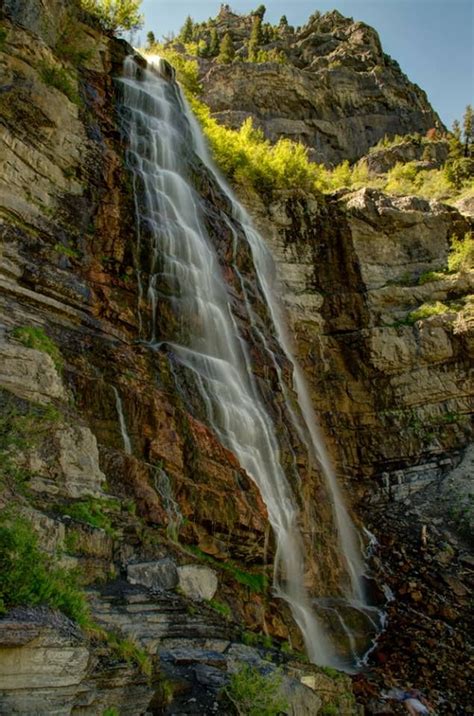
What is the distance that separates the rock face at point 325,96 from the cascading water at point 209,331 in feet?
76.4

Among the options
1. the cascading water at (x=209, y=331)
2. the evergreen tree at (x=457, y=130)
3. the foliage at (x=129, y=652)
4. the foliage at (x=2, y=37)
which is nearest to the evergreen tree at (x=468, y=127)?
the evergreen tree at (x=457, y=130)

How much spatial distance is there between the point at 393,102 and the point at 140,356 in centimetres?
4542

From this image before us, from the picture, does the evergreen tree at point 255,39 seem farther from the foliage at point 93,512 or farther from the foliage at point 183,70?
the foliage at point 93,512

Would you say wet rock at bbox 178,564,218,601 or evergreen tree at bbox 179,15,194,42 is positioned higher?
evergreen tree at bbox 179,15,194,42

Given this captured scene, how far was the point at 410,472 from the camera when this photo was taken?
75.2 feet

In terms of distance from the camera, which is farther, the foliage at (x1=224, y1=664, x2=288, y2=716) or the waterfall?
→ the waterfall

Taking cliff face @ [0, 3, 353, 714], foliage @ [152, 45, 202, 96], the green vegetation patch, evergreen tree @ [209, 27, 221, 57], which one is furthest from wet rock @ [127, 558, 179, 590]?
evergreen tree @ [209, 27, 221, 57]

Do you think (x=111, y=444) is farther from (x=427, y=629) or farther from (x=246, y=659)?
(x=427, y=629)

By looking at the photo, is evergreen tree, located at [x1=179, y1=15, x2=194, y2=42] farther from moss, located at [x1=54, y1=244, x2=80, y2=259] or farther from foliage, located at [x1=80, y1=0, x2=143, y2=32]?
moss, located at [x1=54, y1=244, x2=80, y2=259]

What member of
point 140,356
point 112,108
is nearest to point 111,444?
point 140,356

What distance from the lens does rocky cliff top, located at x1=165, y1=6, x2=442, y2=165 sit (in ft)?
147

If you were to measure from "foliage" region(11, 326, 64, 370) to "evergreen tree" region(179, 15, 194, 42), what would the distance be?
6173cm

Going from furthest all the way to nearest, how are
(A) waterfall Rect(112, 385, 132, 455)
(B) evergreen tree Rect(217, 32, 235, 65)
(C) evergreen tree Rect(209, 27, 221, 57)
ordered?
(C) evergreen tree Rect(209, 27, 221, 57) → (B) evergreen tree Rect(217, 32, 235, 65) → (A) waterfall Rect(112, 385, 132, 455)

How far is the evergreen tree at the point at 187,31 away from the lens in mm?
61722
